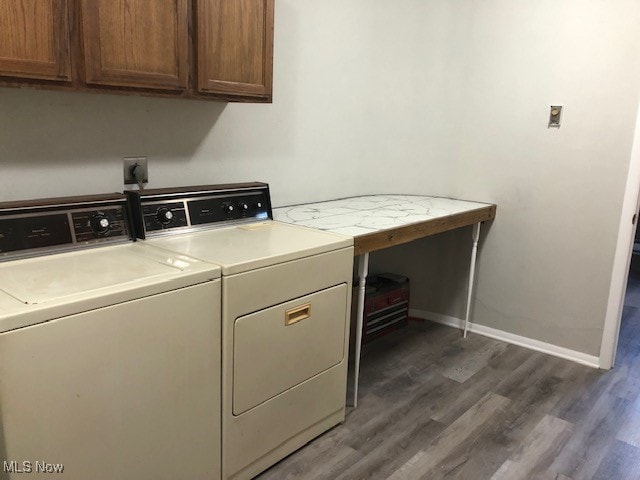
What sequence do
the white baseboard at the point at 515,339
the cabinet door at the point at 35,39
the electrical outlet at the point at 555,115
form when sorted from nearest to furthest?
1. the cabinet door at the point at 35,39
2. the electrical outlet at the point at 555,115
3. the white baseboard at the point at 515,339

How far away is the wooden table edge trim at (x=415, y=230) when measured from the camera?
2324 mm

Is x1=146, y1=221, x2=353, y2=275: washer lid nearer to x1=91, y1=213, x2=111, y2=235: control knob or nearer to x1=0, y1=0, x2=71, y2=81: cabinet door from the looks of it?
x1=91, y1=213, x2=111, y2=235: control knob

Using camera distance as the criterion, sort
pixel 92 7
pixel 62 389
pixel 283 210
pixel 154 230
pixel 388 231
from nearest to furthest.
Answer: pixel 62 389
pixel 92 7
pixel 154 230
pixel 388 231
pixel 283 210

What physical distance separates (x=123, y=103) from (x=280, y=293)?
1032mm

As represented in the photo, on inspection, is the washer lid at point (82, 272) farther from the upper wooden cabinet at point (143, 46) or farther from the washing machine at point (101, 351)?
the upper wooden cabinet at point (143, 46)

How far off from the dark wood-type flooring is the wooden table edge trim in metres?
0.80

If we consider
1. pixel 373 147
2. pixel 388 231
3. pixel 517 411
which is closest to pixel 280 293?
pixel 388 231

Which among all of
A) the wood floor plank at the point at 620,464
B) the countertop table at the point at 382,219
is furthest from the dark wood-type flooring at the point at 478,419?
the countertop table at the point at 382,219

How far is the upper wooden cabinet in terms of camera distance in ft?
5.15

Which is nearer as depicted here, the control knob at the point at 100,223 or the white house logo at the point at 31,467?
the white house logo at the point at 31,467

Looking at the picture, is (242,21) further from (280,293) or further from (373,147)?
(373,147)

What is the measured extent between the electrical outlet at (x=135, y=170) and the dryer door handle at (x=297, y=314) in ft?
2.86

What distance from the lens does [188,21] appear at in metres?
1.96

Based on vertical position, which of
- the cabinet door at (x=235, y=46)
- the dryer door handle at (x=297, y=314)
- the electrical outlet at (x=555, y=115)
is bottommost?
the dryer door handle at (x=297, y=314)
